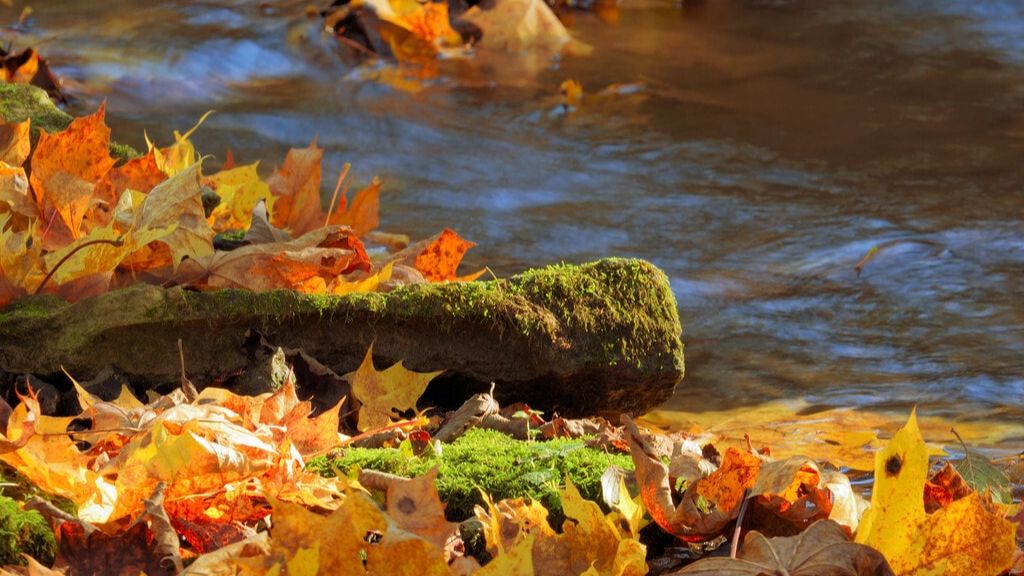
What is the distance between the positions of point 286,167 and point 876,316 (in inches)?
79.8

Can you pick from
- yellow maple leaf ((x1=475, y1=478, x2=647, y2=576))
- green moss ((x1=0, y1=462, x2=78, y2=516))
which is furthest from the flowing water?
green moss ((x1=0, y1=462, x2=78, y2=516))

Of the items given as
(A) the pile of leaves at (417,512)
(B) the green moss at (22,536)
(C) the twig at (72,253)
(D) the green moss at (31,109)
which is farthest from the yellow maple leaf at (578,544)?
(D) the green moss at (31,109)

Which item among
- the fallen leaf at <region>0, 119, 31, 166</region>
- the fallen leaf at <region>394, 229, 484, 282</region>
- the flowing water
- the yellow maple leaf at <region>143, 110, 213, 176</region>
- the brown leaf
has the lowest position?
the flowing water

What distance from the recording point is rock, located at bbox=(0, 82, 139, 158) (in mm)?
3090

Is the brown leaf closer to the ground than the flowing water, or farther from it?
farther from it

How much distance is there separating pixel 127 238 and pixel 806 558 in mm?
1323

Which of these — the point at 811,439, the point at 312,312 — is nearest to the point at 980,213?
the point at 811,439

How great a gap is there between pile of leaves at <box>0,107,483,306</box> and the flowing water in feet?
4.00

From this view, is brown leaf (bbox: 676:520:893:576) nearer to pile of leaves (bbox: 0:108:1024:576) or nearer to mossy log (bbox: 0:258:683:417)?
pile of leaves (bbox: 0:108:1024:576)

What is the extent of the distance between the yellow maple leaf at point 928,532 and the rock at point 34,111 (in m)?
2.22

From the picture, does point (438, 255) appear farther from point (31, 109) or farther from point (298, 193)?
point (31, 109)

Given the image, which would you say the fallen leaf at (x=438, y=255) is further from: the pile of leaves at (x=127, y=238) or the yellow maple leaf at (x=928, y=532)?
the yellow maple leaf at (x=928, y=532)

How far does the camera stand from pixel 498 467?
1.78 m

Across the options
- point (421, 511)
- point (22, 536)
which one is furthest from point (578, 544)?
point (22, 536)
